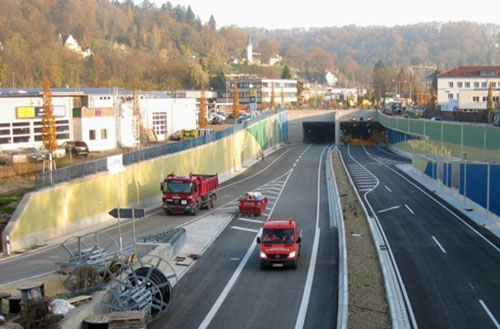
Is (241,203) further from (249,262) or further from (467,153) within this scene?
(467,153)

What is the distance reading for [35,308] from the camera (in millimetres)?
15344

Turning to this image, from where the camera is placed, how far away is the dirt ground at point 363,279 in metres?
17.8

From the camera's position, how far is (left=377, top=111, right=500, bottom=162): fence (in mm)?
47041

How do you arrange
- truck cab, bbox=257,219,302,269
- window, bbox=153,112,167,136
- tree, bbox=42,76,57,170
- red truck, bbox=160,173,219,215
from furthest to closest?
1. window, bbox=153,112,167,136
2. tree, bbox=42,76,57,170
3. red truck, bbox=160,173,219,215
4. truck cab, bbox=257,219,302,269

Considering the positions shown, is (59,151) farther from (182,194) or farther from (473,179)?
(473,179)

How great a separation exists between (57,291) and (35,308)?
481cm

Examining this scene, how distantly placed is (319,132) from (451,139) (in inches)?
2956

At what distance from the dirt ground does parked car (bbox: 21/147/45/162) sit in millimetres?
22905

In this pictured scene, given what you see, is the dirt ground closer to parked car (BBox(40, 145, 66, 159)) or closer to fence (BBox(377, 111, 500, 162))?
fence (BBox(377, 111, 500, 162))

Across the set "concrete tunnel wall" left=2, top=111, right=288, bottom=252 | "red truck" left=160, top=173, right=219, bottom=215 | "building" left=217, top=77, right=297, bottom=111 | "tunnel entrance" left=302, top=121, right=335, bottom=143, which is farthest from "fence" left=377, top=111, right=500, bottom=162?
"building" left=217, top=77, right=297, bottom=111

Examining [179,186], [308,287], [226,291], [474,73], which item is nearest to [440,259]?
[308,287]

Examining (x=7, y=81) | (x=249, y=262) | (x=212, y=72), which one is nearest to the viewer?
(x=249, y=262)

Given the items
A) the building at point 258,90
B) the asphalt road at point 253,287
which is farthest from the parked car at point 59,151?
the building at point 258,90

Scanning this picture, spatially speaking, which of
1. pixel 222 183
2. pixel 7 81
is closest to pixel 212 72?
pixel 7 81
